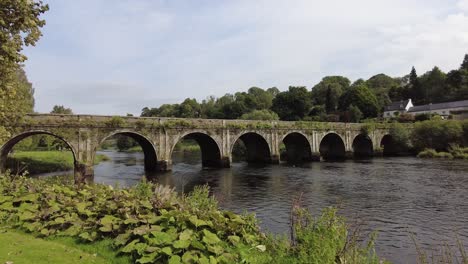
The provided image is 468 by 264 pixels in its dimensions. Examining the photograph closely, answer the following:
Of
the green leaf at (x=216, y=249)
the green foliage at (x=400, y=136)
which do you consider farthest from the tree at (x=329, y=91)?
the green leaf at (x=216, y=249)

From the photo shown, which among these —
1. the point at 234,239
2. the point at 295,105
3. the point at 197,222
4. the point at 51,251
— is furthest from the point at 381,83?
the point at 51,251

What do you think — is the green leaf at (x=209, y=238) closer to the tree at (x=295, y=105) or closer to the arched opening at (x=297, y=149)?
the arched opening at (x=297, y=149)

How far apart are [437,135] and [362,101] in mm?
45501

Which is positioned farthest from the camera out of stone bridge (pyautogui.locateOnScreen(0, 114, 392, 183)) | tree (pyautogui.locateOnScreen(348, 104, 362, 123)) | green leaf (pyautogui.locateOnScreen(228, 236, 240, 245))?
tree (pyautogui.locateOnScreen(348, 104, 362, 123))

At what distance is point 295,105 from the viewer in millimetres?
112062

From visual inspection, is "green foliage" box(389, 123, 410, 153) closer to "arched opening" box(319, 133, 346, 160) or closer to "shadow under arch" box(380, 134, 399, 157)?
"shadow under arch" box(380, 134, 399, 157)

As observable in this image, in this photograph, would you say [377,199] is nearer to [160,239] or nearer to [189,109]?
[160,239]

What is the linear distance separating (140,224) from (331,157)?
61.0 metres

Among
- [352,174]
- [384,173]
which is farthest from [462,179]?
[352,174]

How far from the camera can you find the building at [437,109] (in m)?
94.6

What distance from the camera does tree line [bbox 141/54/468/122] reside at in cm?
10794

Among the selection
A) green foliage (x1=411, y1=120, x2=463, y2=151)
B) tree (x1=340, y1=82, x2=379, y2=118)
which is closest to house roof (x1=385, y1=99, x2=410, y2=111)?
tree (x1=340, y1=82, x2=379, y2=118)

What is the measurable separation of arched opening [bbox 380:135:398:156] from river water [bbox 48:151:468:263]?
33.4m

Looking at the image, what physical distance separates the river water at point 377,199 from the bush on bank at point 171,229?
111 centimetres
